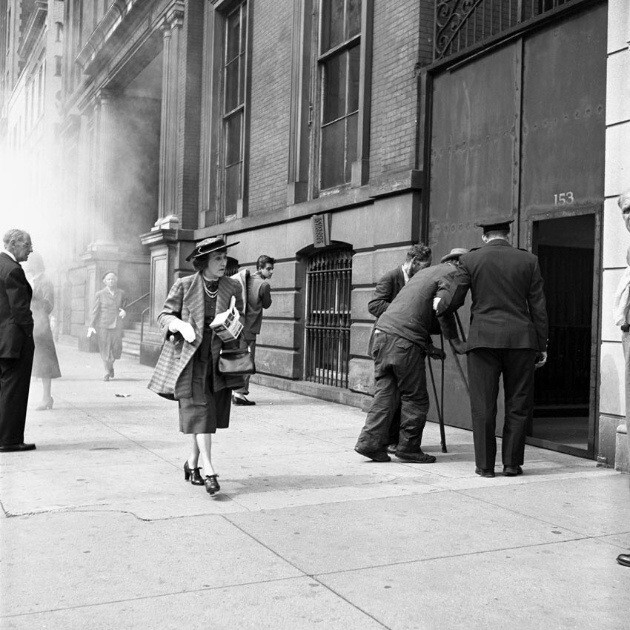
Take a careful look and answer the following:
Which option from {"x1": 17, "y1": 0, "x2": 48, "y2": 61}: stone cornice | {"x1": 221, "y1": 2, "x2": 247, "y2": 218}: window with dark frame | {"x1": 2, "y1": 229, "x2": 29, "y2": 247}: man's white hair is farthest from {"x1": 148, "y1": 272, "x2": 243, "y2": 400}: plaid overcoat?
{"x1": 17, "y1": 0, "x2": 48, "y2": 61}: stone cornice

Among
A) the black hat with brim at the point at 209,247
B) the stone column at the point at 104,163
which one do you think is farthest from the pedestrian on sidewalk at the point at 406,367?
the stone column at the point at 104,163

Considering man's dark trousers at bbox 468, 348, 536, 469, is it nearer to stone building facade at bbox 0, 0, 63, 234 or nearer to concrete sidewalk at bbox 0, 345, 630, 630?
concrete sidewalk at bbox 0, 345, 630, 630

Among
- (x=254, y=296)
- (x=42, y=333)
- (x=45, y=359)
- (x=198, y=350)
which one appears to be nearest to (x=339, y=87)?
(x=254, y=296)

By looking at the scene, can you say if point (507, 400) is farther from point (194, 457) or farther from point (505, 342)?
point (194, 457)

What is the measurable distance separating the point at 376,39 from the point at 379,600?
344 inches

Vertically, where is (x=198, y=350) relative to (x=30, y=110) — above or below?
below

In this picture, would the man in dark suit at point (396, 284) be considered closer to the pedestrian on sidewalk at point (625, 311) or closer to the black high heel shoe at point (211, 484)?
the black high heel shoe at point (211, 484)

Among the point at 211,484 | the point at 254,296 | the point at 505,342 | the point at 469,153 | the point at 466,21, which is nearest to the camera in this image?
the point at 211,484

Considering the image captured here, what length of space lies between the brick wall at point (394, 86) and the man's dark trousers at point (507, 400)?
3995 mm

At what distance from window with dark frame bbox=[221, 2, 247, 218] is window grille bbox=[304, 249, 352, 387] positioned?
144 inches

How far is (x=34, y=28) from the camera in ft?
123

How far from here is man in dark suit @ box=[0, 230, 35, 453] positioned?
7008 millimetres

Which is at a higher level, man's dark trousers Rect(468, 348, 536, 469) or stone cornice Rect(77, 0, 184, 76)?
stone cornice Rect(77, 0, 184, 76)

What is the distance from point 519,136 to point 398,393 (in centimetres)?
296
